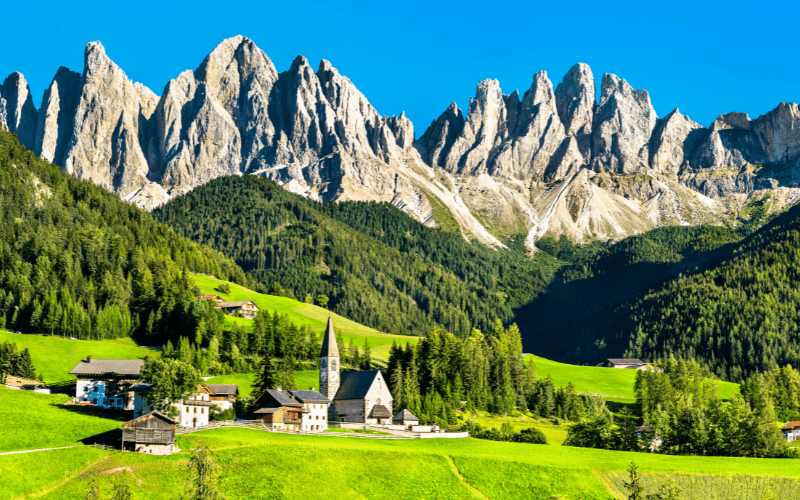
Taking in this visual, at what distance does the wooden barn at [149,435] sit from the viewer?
81.3m

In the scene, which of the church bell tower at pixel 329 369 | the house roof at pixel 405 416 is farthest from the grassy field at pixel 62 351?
the house roof at pixel 405 416

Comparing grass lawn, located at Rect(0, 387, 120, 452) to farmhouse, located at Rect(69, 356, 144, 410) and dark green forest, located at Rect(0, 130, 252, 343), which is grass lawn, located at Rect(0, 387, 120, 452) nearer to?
farmhouse, located at Rect(69, 356, 144, 410)

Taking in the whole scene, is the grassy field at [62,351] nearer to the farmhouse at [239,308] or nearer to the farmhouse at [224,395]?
the farmhouse at [224,395]

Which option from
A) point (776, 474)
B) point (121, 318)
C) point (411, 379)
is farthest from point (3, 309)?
point (776, 474)

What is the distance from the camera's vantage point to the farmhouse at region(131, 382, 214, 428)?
332ft

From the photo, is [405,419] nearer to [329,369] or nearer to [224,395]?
[329,369]

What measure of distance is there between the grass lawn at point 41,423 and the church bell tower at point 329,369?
122 feet

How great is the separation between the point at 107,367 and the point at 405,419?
46938 millimetres

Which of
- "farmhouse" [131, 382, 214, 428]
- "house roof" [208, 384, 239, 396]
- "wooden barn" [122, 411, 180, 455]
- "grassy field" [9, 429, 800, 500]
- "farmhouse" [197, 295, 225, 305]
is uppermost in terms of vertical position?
"farmhouse" [197, 295, 225, 305]

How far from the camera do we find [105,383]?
118 metres

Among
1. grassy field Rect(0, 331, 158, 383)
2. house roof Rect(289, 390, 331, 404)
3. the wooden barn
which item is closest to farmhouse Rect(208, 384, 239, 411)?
house roof Rect(289, 390, 331, 404)

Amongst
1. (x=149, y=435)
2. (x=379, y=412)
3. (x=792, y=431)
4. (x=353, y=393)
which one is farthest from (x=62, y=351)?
(x=792, y=431)

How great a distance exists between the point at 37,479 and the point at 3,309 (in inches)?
3870

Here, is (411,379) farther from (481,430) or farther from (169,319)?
(169,319)
